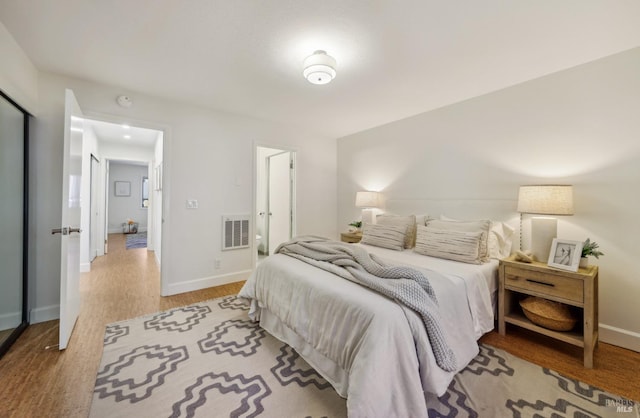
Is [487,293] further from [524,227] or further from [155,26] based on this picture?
[155,26]

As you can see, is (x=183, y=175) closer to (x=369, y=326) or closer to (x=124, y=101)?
(x=124, y=101)

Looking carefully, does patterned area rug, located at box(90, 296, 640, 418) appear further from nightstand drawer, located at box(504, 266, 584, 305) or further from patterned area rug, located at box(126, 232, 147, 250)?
patterned area rug, located at box(126, 232, 147, 250)

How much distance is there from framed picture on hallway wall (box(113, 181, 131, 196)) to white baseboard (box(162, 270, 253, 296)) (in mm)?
7117

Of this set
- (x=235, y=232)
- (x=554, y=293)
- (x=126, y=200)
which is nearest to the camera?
(x=554, y=293)

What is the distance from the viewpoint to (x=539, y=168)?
253 cm

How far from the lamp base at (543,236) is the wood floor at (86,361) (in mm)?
716

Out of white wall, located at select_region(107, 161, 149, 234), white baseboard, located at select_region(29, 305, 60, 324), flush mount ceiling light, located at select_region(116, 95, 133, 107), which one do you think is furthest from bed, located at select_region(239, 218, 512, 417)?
white wall, located at select_region(107, 161, 149, 234)

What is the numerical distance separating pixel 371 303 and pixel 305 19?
6.00ft

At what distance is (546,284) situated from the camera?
206cm

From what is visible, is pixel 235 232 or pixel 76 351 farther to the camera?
pixel 235 232

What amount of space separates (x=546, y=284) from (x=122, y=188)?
10376 mm

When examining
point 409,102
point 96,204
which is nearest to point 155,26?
point 409,102

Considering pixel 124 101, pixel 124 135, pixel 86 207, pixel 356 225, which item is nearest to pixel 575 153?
pixel 356 225

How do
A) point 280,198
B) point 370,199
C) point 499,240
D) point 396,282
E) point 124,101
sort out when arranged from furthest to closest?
1. point 280,198
2. point 370,199
3. point 124,101
4. point 499,240
5. point 396,282
